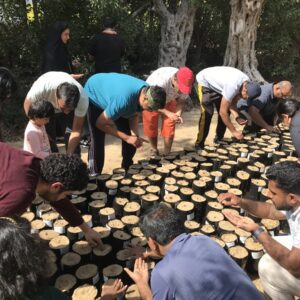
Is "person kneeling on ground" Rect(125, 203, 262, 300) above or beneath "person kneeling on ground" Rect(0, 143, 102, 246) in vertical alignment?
beneath

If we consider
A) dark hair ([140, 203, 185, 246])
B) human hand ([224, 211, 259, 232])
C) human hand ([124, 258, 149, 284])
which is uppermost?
dark hair ([140, 203, 185, 246])

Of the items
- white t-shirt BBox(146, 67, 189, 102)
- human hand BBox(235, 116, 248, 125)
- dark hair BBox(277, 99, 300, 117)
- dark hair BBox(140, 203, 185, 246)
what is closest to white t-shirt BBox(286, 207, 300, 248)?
dark hair BBox(140, 203, 185, 246)

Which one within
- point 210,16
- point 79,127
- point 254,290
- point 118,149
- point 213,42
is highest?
point 210,16

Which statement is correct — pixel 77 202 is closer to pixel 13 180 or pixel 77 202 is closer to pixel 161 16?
pixel 13 180

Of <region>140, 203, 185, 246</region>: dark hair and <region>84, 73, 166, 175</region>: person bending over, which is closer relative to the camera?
<region>140, 203, 185, 246</region>: dark hair

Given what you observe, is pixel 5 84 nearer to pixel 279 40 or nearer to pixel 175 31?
pixel 175 31

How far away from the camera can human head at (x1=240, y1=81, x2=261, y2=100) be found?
140 inches

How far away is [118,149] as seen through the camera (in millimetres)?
4883

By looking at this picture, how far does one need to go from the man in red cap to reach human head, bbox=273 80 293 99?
1.09m

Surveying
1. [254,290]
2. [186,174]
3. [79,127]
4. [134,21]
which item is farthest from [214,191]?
[134,21]

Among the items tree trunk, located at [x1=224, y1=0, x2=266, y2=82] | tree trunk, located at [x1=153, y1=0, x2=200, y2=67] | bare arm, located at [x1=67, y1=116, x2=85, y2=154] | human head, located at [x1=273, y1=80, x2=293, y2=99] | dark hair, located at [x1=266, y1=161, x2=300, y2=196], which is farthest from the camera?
tree trunk, located at [x1=224, y1=0, x2=266, y2=82]

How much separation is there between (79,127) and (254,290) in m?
2.10

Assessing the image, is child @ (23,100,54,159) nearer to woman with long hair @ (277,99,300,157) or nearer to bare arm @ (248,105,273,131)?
woman with long hair @ (277,99,300,157)

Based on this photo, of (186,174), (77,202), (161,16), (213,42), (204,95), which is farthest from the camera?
(213,42)
